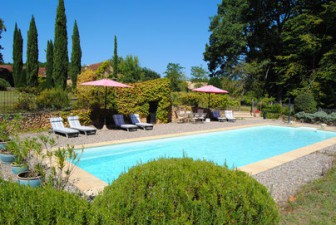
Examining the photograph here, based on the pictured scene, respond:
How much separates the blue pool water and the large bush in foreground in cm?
372

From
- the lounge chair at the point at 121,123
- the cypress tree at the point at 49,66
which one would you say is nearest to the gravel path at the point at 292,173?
the lounge chair at the point at 121,123

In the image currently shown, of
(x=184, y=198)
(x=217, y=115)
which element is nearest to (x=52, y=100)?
(x=184, y=198)

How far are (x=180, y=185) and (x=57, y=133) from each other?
10279 mm

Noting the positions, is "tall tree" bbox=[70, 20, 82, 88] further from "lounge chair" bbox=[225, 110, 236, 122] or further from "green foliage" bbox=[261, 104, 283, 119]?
"green foliage" bbox=[261, 104, 283, 119]

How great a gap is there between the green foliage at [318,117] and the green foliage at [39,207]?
2193 centimetres

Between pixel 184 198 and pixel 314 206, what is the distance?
3129 mm

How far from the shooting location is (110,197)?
8.03ft

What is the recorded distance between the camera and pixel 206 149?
444 inches

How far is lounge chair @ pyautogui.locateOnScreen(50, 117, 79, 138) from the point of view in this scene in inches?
426

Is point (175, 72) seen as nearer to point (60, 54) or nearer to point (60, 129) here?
point (60, 54)

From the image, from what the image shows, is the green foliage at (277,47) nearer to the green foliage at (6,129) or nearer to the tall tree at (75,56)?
the tall tree at (75,56)

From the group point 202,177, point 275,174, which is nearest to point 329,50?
point 275,174

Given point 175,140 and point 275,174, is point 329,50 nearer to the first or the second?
point 175,140

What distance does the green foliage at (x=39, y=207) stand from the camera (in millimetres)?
1893
